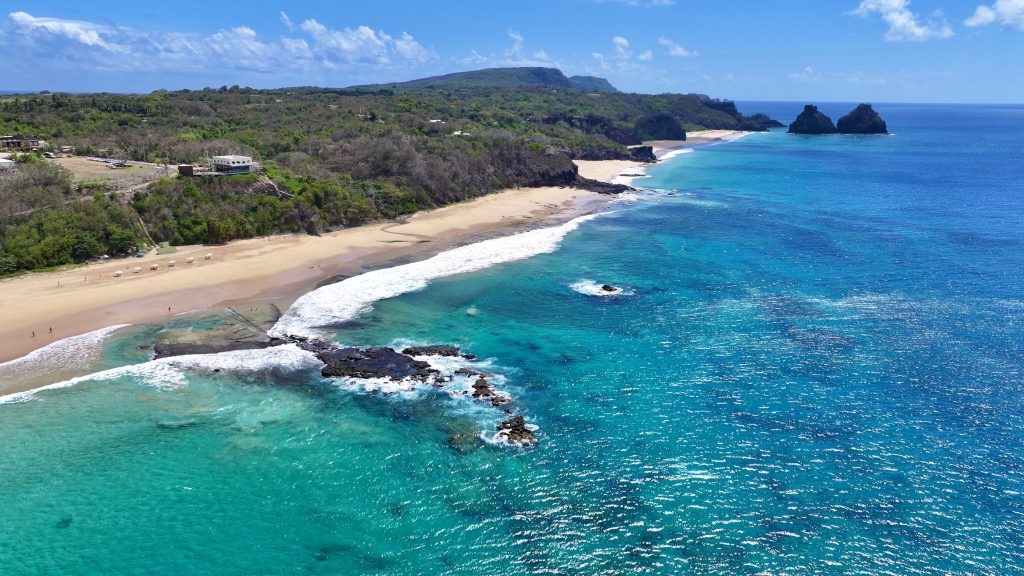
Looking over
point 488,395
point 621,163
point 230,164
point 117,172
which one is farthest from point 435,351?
point 621,163

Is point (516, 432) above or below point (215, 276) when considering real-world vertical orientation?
below

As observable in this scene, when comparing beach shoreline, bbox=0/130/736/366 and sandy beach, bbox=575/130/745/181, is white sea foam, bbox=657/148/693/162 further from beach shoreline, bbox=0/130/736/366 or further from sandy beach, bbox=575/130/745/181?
beach shoreline, bbox=0/130/736/366

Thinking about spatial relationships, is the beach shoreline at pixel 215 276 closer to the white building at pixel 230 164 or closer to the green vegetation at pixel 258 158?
the green vegetation at pixel 258 158

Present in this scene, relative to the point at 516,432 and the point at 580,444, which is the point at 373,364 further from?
the point at 580,444

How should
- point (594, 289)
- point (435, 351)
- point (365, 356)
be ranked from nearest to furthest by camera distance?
point (365, 356), point (435, 351), point (594, 289)

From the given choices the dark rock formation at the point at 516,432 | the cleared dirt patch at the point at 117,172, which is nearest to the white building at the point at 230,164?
the cleared dirt patch at the point at 117,172

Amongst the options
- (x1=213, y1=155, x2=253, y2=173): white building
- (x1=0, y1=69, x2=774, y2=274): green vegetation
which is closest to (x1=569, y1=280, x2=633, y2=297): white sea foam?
(x1=0, y1=69, x2=774, y2=274): green vegetation
